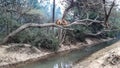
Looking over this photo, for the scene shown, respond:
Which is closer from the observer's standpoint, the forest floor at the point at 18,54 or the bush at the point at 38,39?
the forest floor at the point at 18,54

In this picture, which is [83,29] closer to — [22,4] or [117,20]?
[22,4]

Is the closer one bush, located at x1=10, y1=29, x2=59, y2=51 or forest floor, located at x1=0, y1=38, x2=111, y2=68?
forest floor, located at x1=0, y1=38, x2=111, y2=68

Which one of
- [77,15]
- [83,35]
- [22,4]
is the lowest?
[83,35]

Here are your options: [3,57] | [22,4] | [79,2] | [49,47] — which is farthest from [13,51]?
[79,2]

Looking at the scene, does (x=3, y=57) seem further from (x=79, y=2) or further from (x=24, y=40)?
(x=79, y=2)

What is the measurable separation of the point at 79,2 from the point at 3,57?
8.91 meters

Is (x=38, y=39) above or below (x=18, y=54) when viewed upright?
above

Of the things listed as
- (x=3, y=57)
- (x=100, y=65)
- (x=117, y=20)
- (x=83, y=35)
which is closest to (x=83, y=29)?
(x=83, y=35)

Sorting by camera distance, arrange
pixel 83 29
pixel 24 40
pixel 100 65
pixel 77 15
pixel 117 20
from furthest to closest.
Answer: pixel 117 20 < pixel 77 15 < pixel 83 29 < pixel 24 40 < pixel 100 65

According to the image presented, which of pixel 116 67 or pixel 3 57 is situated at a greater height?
pixel 116 67

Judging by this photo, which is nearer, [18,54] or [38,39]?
[18,54]

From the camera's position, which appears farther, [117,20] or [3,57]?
[117,20]

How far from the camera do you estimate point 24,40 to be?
1511 centimetres

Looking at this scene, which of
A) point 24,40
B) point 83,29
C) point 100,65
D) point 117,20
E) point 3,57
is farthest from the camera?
point 117,20
